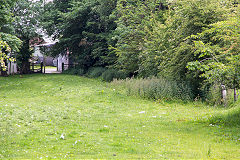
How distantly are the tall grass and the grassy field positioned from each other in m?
1.35

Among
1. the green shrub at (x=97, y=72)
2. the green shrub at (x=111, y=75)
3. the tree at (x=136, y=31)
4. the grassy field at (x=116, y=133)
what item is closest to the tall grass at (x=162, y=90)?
the grassy field at (x=116, y=133)

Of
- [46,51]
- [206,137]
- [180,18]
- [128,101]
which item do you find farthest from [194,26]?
[46,51]

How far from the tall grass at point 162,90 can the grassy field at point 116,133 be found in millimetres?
1353

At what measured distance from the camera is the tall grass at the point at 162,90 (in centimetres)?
1459

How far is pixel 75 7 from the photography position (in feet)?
100

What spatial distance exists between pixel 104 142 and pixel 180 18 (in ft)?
30.7

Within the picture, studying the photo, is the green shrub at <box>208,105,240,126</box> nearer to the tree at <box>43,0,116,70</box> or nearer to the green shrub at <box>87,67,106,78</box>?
the tree at <box>43,0,116,70</box>

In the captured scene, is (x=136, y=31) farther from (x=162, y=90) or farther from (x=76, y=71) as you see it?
(x=76, y=71)

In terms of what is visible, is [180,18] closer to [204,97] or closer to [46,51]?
[204,97]

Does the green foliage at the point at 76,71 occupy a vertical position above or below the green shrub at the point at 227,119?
above

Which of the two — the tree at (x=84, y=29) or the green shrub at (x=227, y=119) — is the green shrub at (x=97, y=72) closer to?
the tree at (x=84, y=29)

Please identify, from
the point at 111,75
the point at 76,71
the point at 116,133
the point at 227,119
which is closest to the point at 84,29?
the point at 76,71

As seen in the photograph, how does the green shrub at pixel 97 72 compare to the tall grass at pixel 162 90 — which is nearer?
the tall grass at pixel 162 90

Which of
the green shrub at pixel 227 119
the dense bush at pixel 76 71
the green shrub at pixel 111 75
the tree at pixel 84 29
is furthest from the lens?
the dense bush at pixel 76 71
